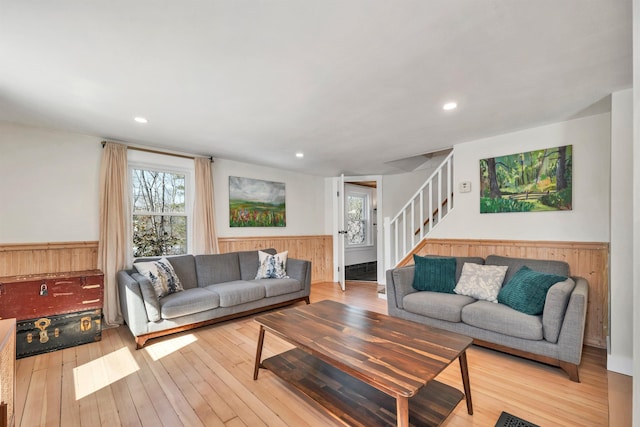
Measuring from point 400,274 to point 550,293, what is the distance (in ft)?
4.30

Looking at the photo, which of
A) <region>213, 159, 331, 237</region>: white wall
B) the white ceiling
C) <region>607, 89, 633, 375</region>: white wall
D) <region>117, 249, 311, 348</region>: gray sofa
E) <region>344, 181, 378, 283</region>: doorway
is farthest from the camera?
<region>344, 181, 378, 283</region>: doorway

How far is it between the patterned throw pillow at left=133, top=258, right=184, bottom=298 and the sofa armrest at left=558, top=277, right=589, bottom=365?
11.9 ft

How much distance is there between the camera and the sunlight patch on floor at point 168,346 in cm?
260

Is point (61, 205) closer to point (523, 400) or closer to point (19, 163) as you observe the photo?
point (19, 163)

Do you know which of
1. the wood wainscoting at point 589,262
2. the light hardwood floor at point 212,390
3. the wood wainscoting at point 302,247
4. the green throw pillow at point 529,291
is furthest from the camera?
the wood wainscoting at point 302,247

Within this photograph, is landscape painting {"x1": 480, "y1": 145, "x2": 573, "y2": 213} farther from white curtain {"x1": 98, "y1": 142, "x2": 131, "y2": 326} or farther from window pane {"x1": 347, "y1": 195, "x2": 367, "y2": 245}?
white curtain {"x1": 98, "y1": 142, "x2": 131, "y2": 326}

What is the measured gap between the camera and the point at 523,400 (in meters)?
1.86

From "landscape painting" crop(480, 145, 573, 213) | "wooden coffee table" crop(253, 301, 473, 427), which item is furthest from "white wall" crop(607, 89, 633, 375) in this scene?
"wooden coffee table" crop(253, 301, 473, 427)

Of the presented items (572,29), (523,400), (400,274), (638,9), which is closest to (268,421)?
(523,400)

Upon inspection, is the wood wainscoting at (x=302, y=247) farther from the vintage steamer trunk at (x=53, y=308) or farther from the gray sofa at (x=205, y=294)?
the vintage steamer trunk at (x=53, y=308)

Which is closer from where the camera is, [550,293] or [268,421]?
[268,421]

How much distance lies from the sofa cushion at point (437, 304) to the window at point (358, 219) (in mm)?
3659

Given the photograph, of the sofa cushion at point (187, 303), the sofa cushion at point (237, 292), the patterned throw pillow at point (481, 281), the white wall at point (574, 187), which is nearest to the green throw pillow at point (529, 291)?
the patterned throw pillow at point (481, 281)

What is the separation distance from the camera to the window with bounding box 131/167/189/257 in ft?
12.2
